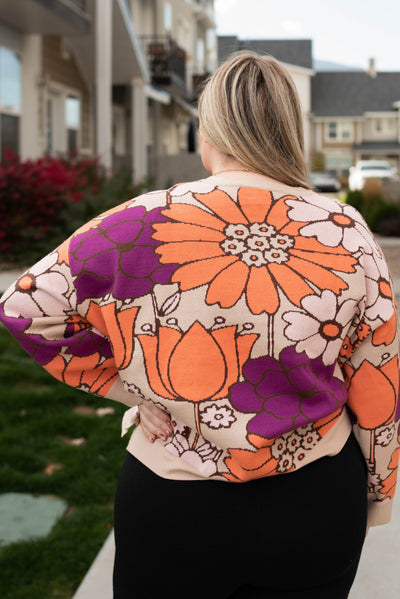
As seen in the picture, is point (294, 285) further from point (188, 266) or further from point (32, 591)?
point (32, 591)

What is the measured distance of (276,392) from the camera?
1558 millimetres

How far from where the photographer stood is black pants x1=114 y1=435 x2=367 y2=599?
1.62 meters

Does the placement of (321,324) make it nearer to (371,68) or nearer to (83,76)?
(83,76)

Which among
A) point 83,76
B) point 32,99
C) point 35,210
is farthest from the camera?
point 83,76

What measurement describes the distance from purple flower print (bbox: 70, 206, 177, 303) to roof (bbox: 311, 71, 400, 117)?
65.2 metres

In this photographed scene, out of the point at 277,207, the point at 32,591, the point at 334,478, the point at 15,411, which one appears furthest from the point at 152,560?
the point at 15,411

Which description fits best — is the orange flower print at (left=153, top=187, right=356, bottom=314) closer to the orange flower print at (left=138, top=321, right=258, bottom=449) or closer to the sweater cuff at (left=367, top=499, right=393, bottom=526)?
the orange flower print at (left=138, top=321, right=258, bottom=449)

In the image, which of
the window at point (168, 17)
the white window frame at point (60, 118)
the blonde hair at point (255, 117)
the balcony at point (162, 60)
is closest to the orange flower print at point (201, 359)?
the blonde hair at point (255, 117)

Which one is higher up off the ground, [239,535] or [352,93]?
[352,93]

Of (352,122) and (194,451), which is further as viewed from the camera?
(352,122)

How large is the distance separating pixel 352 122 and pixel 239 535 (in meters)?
66.1

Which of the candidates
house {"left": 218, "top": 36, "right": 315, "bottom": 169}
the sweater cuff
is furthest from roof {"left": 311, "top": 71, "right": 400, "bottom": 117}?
the sweater cuff

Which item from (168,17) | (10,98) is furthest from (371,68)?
(10,98)

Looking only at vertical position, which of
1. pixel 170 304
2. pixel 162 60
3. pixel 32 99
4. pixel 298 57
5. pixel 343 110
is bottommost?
pixel 170 304
